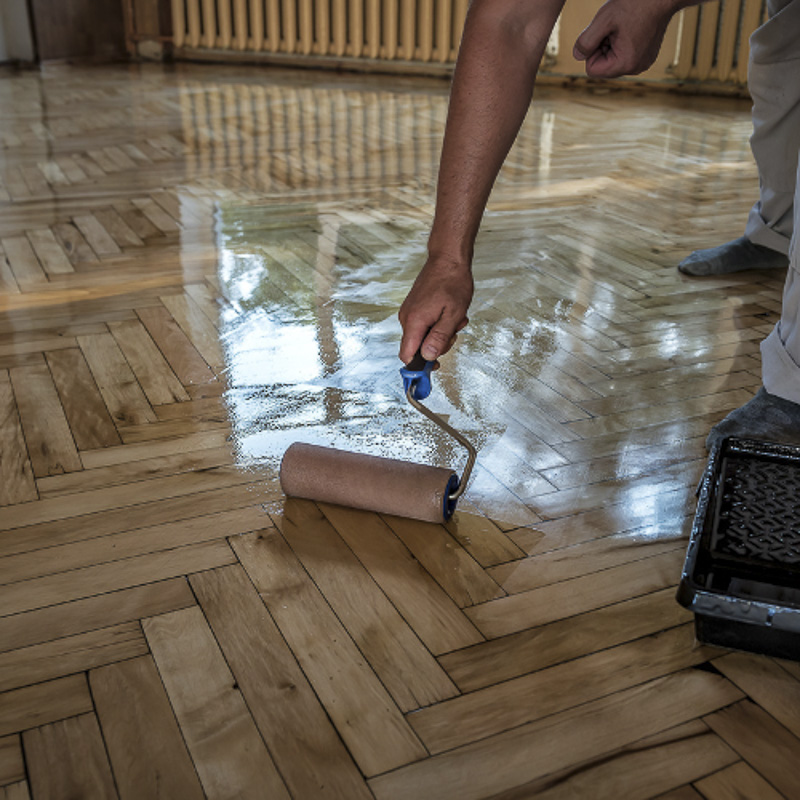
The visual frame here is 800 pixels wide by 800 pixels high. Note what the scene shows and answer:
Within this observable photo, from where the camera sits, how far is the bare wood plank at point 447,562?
1.11m

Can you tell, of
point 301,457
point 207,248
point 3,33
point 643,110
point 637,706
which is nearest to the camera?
point 637,706

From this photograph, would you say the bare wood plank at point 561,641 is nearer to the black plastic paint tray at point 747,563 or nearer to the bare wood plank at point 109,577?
the black plastic paint tray at point 747,563

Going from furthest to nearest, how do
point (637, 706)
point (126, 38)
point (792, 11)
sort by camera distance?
point (126, 38)
point (792, 11)
point (637, 706)

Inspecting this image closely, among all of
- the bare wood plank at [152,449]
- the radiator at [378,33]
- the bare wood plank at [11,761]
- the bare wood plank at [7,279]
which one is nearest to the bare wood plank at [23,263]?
the bare wood plank at [7,279]

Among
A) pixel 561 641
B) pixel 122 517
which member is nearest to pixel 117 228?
pixel 122 517

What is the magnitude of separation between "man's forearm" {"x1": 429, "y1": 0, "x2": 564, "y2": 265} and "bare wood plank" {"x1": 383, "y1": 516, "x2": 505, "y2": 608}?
13.8 inches

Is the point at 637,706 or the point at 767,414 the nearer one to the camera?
the point at 637,706

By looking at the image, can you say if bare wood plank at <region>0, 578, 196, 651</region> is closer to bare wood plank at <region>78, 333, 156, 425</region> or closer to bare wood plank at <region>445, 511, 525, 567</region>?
bare wood plank at <region>445, 511, 525, 567</region>

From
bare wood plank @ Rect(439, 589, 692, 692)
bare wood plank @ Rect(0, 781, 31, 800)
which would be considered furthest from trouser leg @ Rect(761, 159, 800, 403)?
bare wood plank @ Rect(0, 781, 31, 800)

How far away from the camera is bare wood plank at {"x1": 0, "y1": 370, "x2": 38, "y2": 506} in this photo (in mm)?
1298

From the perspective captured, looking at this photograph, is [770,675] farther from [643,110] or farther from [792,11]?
[643,110]

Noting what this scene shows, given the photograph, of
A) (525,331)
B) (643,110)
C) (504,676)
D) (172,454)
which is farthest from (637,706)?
(643,110)

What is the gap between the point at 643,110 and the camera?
456 cm

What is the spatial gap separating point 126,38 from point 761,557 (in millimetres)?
5991
